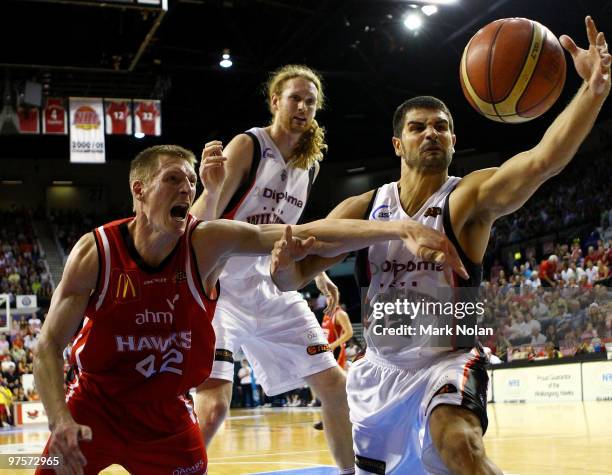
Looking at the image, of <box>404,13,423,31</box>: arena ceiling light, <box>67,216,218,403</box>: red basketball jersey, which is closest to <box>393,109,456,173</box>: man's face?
<box>67,216,218,403</box>: red basketball jersey

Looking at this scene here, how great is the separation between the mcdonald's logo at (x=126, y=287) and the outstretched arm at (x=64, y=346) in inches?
3.9

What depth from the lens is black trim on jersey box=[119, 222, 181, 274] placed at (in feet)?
11.3

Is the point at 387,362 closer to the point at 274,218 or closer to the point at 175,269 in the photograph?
the point at 175,269

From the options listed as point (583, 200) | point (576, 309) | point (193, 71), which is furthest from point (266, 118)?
point (576, 309)

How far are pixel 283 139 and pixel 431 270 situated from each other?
1.84 meters

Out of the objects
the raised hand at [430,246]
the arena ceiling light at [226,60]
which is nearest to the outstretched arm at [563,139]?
the raised hand at [430,246]

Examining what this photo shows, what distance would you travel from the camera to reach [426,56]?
22156mm

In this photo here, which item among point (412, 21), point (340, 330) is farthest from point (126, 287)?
point (412, 21)

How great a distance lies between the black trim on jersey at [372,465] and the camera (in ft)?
12.3

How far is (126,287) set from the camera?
3.39m

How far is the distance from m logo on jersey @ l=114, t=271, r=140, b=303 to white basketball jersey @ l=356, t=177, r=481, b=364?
3.67 ft

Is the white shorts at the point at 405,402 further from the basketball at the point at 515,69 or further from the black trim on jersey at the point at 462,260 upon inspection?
the basketball at the point at 515,69

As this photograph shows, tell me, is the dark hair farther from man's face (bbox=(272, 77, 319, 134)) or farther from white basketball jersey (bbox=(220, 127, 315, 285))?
white basketball jersey (bbox=(220, 127, 315, 285))

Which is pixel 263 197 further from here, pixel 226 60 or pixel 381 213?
pixel 226 60
